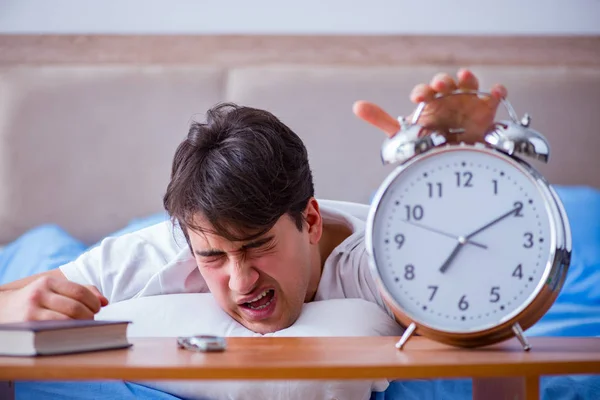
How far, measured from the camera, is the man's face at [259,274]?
50.6 inches

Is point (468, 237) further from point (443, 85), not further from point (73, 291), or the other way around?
point (73, 291)

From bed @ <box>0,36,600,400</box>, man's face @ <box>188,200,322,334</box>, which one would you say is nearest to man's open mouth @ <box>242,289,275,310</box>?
man's face @ <box>188,200,322,334</box>

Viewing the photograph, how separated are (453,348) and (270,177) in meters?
0.55

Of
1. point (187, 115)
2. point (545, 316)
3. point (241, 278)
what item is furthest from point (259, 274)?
point (187, 115)

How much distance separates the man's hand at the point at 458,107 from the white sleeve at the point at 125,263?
758 millimetres

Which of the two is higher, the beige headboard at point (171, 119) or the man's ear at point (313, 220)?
the man's ear at point (313, 220)

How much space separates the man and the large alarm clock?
9 cm

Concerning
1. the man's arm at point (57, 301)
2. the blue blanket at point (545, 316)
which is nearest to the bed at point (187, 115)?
the blue blanket at point (545, 316)

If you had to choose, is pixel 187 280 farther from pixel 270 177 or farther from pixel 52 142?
pixel 52 142

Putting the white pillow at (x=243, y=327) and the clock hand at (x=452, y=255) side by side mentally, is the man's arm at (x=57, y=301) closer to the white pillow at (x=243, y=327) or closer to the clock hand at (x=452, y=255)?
the white pillow at (x=243, y=327)

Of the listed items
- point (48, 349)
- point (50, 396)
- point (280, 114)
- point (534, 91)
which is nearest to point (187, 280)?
point (50, 396)

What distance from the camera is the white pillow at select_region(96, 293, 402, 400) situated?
1074 millimetres

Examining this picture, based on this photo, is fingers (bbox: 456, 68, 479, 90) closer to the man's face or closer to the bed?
the man's face

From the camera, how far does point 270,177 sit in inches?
54.2
